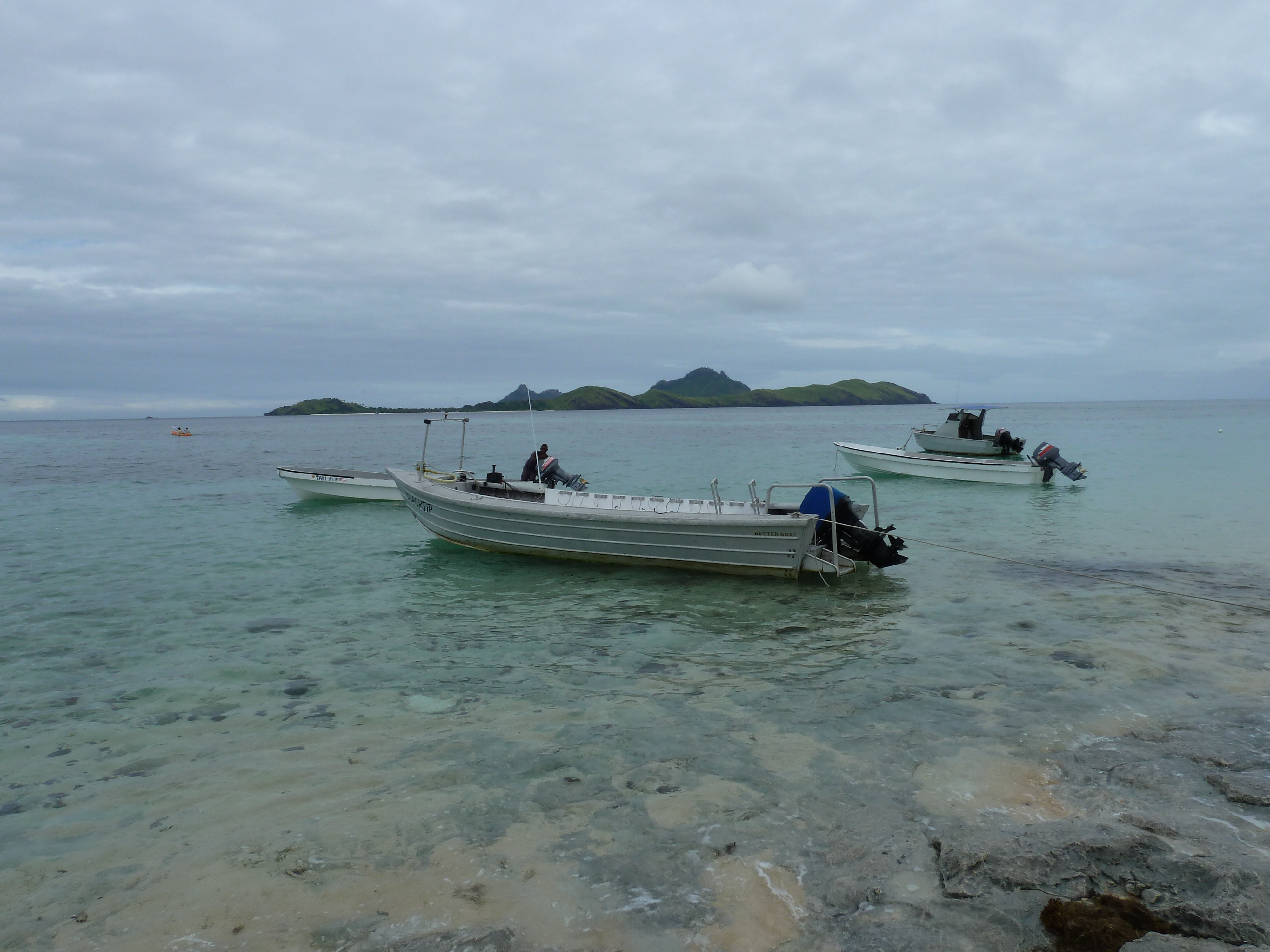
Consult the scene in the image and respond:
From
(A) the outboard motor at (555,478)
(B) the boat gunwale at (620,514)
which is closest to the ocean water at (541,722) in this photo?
(B) the boat gunwale at (620,514)

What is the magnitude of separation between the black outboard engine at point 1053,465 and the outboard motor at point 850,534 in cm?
1976

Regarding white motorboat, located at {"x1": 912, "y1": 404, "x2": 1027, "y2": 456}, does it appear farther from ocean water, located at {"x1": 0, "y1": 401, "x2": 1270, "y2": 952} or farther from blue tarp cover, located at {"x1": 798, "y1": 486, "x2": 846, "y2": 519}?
blue tarp cover, located at {"x1": 798, "y1": 486, "x2": 846, "y2": 519}

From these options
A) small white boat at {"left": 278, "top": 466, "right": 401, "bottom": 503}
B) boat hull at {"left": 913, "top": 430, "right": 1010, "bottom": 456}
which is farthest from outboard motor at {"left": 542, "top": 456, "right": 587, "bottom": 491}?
boat hull at {"left": 913, "top": 430, "right": 1010, "bottom": 456}

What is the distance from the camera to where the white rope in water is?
451 inches

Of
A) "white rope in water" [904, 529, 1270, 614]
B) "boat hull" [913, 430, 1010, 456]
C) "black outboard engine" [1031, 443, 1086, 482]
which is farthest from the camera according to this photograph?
"boat hull" [913, 430, 1010, 456]

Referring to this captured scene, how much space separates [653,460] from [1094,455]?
29.5 meters

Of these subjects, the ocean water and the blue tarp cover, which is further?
the blue tarp cover

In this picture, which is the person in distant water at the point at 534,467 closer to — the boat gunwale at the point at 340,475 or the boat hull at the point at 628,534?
the boat hull at the point at 628,534

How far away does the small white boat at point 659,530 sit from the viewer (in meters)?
13.4

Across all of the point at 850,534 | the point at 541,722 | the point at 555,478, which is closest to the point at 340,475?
the point at 555,478

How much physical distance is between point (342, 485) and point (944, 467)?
24.2 metres

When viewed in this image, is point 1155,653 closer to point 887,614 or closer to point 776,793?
point 887,614

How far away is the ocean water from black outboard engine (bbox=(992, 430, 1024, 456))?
13469 mm

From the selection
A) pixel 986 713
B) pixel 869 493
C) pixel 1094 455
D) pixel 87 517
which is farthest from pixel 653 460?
pixel 986 713
